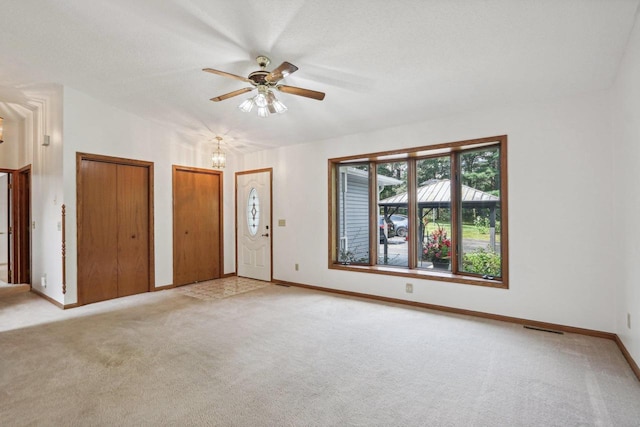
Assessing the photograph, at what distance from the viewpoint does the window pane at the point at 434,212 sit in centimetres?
443

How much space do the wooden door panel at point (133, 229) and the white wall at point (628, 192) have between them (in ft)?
19.4

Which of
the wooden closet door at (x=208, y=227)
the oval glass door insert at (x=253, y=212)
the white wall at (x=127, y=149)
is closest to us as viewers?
the white wall at (x=127, y=149)

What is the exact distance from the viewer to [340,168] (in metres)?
5.32

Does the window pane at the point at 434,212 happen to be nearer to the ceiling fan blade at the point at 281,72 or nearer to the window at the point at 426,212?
the window at the point at 426,212

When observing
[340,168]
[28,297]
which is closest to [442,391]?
[340,168]

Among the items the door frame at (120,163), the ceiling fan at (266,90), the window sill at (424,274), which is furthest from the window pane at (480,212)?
the door frame at (120,163)

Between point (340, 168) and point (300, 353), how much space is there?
315 centimetres

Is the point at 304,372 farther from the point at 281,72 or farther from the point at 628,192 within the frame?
the point at 628,192

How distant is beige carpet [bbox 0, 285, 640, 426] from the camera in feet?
6.70

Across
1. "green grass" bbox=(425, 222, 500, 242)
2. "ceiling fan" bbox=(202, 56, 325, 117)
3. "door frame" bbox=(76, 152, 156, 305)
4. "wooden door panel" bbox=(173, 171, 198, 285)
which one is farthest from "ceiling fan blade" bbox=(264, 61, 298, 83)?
"wooden door panel" bbox=(173, 171, 198, 285)

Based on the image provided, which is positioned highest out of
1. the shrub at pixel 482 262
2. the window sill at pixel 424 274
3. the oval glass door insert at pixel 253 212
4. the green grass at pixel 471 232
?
the oval glass door insert at pixel 253 212

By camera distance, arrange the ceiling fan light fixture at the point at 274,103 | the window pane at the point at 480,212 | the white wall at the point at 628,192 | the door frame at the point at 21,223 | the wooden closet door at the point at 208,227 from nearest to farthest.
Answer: the white wall at the point at 628,192 < the ceiling fan light fixture at the point at 274,103 < the window pane at the point at 480,212 < the door frame at the point at 21,223 < the wooden closet door at the point at 208,227

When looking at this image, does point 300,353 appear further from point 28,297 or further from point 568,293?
point 28,297

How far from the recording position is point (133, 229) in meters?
5.12
